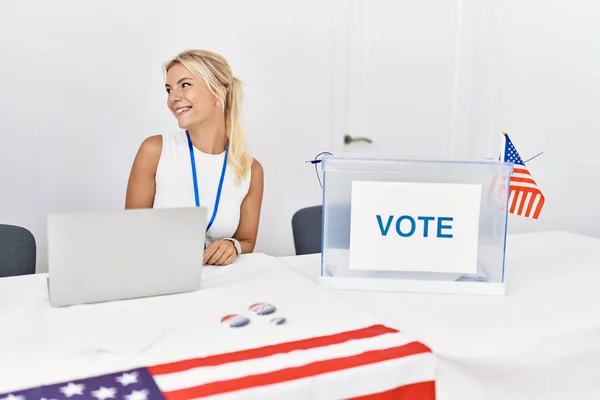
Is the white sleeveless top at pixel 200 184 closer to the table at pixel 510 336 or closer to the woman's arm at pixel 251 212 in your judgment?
the woman's arm at pixel 251 212

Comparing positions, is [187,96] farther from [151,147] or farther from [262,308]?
[262,308]

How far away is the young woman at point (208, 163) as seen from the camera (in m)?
2.02

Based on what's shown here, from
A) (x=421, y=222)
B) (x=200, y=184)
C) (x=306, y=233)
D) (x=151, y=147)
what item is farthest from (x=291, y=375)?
(x=306, y=233)

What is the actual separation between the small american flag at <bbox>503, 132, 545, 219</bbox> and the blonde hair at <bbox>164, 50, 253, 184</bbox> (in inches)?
34.4

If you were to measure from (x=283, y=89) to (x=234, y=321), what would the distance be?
7.27 feet

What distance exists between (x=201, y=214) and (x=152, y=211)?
10 cm

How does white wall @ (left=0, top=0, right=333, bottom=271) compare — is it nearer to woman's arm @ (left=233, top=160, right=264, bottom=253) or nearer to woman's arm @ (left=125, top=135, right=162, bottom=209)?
woman's arm @ (left=125, top=135, right=162, bottom=209)

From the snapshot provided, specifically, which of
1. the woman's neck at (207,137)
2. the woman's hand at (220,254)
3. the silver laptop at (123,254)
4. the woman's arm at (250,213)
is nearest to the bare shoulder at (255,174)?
the woman's arm at (250,213)

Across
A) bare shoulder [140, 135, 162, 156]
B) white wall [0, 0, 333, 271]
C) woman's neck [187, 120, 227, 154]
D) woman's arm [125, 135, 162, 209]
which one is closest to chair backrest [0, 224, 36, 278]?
woman's arm [125, 135, 162, 209]

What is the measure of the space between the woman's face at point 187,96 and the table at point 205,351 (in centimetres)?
79

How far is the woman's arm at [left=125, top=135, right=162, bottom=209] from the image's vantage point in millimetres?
2062

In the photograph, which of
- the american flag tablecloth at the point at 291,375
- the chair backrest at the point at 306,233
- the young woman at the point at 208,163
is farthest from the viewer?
the chair backrest at the point at 306,233

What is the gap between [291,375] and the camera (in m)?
0.98

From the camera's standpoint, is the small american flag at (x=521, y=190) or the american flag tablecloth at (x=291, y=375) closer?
the american flag tablecloth at (x=291, y=375)
